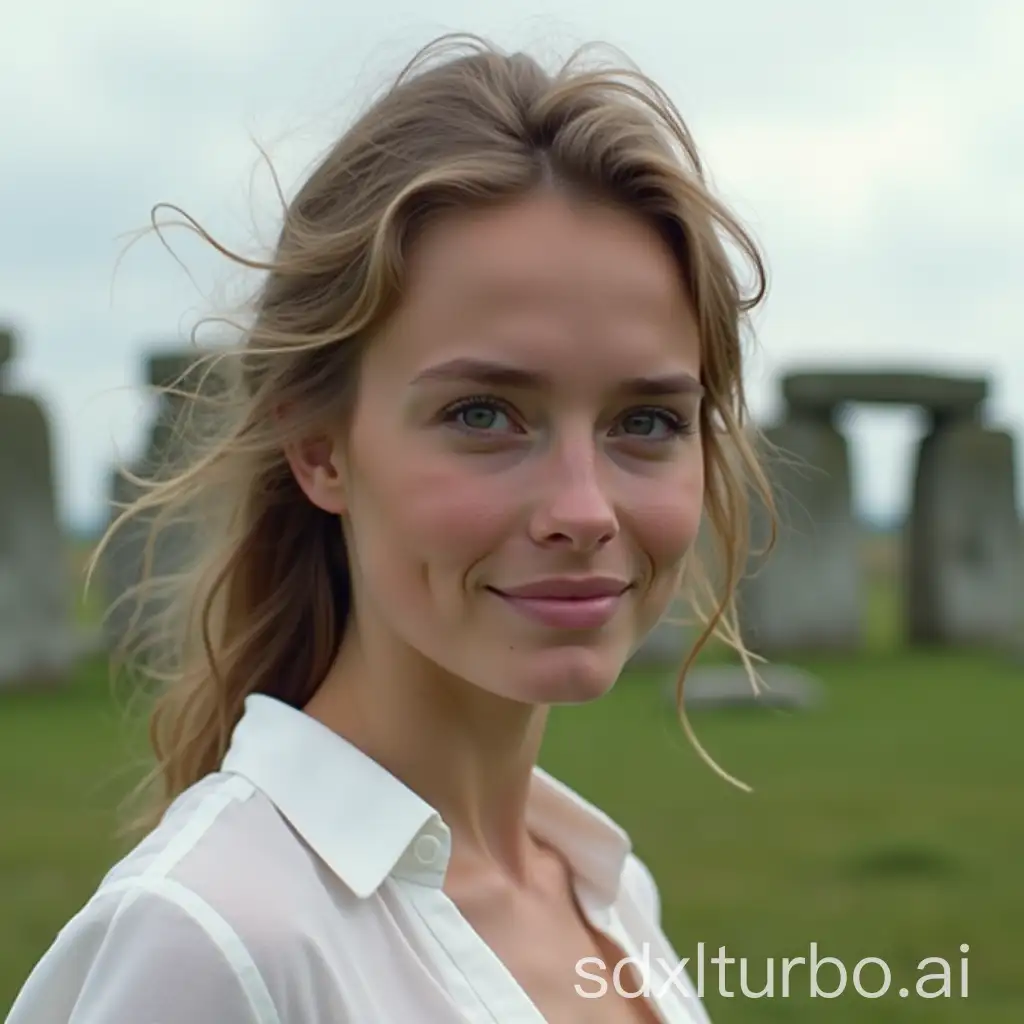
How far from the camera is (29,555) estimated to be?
11062 millimetres

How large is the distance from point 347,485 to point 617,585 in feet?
0.98

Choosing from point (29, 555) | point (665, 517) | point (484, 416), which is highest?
point (484, 416)

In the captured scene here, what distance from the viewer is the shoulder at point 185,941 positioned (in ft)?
4.20

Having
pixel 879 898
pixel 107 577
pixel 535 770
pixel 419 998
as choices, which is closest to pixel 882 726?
pixel 879 898

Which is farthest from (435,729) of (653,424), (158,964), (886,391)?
(886,391)

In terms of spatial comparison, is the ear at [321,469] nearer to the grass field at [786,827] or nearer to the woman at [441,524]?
the woman at [441,524]

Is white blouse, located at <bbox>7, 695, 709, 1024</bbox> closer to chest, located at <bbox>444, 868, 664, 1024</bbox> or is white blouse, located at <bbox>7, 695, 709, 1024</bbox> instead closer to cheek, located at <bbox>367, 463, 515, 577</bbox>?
chest, located at <bbox>444, 868, 664, 1024</bbox>

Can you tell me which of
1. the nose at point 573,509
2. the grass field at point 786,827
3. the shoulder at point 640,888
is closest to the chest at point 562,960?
the shoulder at point 640,888

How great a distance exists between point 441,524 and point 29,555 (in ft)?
32.9

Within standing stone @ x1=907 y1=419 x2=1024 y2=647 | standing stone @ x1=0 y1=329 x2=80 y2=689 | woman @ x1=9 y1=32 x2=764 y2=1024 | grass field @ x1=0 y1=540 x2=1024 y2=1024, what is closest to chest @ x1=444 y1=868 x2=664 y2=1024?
woman @ x1=9 y1=32 x2=764 y2=1024

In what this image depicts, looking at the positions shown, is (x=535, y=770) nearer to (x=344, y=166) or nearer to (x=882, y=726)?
(x=344, y=166)

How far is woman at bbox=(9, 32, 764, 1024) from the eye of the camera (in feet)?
4.58

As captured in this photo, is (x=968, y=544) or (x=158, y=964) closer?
(x=158, y=964)

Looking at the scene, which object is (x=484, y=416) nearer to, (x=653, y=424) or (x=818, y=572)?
(x=653, y=424)
